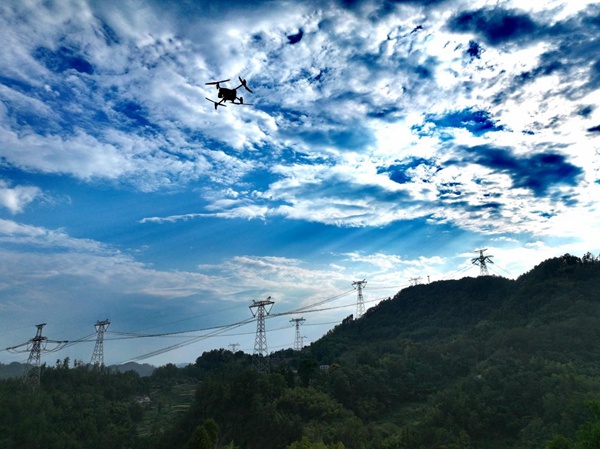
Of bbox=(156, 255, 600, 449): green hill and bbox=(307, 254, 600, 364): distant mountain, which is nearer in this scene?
bbox=(156, 255, 600, 449): green hill

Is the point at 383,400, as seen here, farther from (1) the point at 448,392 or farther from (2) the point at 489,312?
(2) the point at 489,312

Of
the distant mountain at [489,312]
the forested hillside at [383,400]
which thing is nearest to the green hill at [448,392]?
the forested hillside at [383,400]

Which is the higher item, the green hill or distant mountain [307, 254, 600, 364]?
distant mountain [307, 254, 600, 364]

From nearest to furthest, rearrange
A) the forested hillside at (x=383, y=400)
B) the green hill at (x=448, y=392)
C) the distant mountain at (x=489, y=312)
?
the forested hillside at (x=383, y=400) → the green hill at (x=448, y=392) → the distant mountain at (x=489, y=312)

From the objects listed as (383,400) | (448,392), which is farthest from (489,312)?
(448,392)

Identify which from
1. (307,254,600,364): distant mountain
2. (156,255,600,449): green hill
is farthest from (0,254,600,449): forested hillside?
(307,254,600,364): distant mountain

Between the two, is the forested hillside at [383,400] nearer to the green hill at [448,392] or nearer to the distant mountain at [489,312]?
the green hill at [448,392]

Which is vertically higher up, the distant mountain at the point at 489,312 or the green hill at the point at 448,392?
the distant mountain at the point at 489,312

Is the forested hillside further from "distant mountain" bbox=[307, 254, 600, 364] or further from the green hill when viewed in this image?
"distant mountain" bbox=[307, 254, 600, 364]

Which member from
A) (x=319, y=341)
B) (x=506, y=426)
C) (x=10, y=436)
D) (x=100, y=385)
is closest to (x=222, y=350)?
(x=319, y=341)
